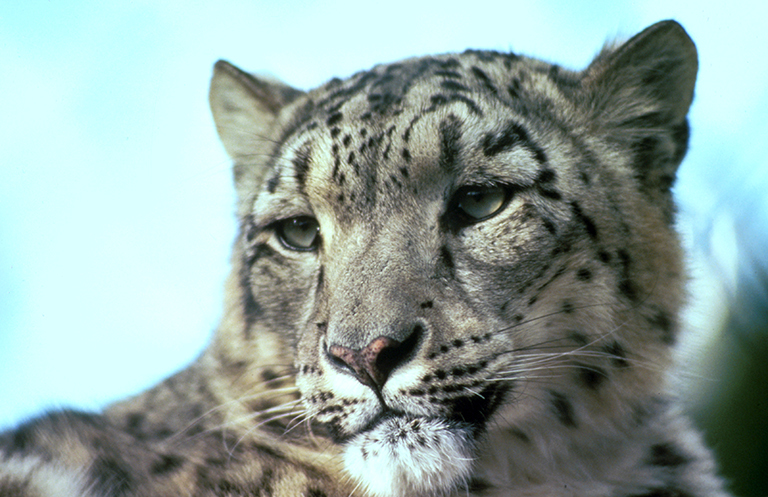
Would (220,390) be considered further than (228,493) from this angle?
Yes

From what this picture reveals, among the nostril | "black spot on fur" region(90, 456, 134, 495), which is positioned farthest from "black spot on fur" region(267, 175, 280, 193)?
"black spot on fur" region(90, 456, 134, 495)

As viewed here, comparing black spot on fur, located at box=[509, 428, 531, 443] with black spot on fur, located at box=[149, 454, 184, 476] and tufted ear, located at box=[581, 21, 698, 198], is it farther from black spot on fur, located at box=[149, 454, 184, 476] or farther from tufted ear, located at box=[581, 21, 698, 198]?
black spot on fur, located at box=[149, 454, 184, 476]

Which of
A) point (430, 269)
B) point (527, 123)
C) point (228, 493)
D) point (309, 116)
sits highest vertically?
point (309, 116)

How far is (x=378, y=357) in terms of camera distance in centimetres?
137

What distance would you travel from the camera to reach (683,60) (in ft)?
6.12

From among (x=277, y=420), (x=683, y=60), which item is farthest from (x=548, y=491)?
(x=683, y=60)

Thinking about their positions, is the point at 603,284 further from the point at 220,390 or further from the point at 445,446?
the point at 220,390

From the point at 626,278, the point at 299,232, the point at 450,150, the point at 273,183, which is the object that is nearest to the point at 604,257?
the point at 626,278

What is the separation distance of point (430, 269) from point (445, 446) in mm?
422

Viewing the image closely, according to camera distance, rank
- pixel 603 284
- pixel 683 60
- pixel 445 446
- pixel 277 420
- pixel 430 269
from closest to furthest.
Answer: pixel 445 446, pixel 430 269, pixel 603 284, pixel 683 60, pixel 277 420

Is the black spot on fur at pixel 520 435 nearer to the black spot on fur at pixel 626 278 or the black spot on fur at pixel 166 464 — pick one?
the black spot on fur at pixel 626 278

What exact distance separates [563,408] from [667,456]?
0.44m

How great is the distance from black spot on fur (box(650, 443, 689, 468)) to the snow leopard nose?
97 centimetres

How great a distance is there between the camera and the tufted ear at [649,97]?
187cm
